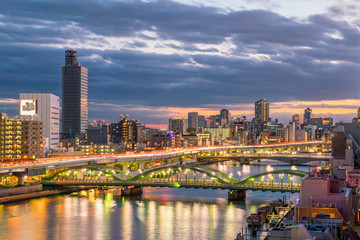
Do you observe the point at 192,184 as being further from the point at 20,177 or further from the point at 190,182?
the point at 20,177

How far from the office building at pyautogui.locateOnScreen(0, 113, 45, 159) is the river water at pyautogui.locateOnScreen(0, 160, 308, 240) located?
1470 inches

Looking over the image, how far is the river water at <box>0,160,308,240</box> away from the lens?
142ft

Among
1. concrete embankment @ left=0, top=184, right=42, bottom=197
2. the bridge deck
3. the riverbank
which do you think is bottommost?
the riverbank

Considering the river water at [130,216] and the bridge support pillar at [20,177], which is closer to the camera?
the river water at [130,216]

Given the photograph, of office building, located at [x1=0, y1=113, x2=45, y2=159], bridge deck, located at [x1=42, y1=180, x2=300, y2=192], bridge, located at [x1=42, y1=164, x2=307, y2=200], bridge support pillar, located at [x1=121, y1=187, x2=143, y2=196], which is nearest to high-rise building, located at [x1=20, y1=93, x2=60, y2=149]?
office building, located at [x1=0, y1=113, x2=45, y2=159]

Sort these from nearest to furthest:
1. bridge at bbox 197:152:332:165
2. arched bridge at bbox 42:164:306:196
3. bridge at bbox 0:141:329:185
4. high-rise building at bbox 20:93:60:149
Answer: arched bridge at bbox 42:164:306:196 < bridge at bbox 0:141:329:185 < bridge at bbox 197:152:332:165 < high-rise building at bbox 20:93:60:149

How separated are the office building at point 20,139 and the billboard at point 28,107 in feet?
44.4

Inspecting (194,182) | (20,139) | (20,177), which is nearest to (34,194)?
(20,177)

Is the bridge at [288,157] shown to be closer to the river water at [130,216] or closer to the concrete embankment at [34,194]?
the river water at [130,216]

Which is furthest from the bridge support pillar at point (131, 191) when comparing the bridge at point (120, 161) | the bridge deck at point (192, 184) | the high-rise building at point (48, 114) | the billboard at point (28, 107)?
the high-rise building at point (48, 114)

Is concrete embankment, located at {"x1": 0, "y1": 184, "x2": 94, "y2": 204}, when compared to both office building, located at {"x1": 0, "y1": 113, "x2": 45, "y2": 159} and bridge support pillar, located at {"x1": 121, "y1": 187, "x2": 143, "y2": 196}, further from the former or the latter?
office building, located at {"x1": 0, "y1": 113, "x2": 45, "y2": 159}

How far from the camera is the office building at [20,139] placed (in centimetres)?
10331

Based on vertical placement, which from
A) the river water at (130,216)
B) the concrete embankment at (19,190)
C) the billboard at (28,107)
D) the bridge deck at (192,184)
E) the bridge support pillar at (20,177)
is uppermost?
the billboard at (28,107)

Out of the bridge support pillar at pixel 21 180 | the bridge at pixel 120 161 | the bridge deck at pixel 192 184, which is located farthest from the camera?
the bridge at pixel 120 161
